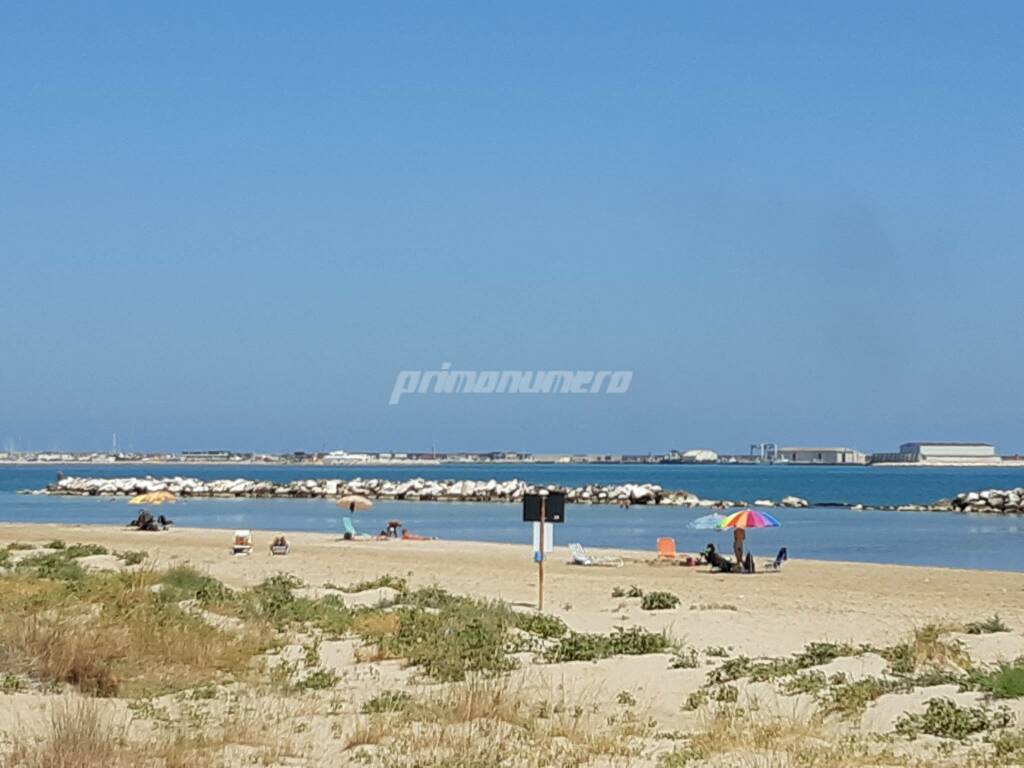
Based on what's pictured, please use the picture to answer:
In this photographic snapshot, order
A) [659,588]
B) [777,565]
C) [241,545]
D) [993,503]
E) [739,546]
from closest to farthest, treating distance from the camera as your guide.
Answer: [659,588]
[739,546]
[777,565]
[241,545]
[993,503]

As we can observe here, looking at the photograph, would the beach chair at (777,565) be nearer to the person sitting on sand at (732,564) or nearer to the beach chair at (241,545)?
the person sitting on sand at (732,564)

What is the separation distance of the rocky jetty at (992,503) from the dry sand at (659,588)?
115 feet

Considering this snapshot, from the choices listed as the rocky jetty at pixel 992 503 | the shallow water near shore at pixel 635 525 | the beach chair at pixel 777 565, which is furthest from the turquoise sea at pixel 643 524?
the beach chair at pixel 777 565

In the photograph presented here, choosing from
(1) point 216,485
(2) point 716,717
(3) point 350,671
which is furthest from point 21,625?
(1) point 216,485

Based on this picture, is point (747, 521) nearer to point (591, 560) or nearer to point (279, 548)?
point (591, 560)

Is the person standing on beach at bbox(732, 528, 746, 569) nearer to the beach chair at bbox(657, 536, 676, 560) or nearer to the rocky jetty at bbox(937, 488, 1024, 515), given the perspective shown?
the beach chair at bbox(657, 536, 676, 560)

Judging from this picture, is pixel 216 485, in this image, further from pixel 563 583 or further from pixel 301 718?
pixel 301 718

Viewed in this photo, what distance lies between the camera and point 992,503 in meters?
65.4

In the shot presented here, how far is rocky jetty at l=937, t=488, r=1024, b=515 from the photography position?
63.8 meters

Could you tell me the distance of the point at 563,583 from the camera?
24625mm

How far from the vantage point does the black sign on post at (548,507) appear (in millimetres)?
18281

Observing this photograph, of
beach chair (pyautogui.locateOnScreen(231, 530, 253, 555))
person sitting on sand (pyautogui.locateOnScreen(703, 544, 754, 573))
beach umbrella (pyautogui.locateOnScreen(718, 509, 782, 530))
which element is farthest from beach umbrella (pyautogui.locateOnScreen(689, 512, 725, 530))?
beach chair (pyautogui.locateOnScreen(231, 530, 253, 555))

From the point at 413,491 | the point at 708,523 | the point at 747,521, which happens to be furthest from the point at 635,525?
the point at 413,491

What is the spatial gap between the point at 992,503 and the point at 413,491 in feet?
109
